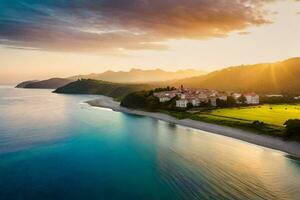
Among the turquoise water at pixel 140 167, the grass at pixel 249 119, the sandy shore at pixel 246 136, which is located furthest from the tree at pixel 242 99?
the turquoise water at pixel 140 167

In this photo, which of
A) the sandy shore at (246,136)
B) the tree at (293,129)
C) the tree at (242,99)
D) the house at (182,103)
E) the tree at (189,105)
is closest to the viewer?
the sandy shore at (246,136)

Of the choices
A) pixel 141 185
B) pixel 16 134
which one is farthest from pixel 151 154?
pixel 16 134

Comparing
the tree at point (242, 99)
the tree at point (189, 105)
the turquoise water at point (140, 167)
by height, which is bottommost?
the turquoise water at point (140, 167)

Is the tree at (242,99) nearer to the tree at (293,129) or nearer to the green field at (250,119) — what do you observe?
the green field at (250,119)

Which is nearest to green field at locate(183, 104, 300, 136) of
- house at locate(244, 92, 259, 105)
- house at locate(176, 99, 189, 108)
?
house at locate(176, 99, 189, 108)

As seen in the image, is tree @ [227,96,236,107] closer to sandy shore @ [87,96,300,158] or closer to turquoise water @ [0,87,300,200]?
sandy shore @ [87,96,300,158]

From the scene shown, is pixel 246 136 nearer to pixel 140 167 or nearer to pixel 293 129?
pixel 293 129

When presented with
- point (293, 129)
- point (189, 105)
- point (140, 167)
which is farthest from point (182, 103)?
point (140, 167)

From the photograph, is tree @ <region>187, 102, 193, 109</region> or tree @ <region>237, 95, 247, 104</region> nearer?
tree @ <region>187, 102, 193, 109</region>
